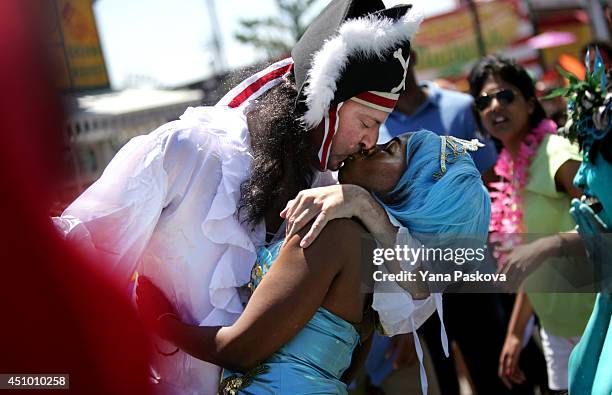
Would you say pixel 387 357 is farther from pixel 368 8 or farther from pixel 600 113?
pixel 368 8

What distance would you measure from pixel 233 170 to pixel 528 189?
5.11ft

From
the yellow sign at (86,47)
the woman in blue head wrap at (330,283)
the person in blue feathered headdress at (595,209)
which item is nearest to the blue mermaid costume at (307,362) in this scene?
the woman in blue head wrap at (330,283)

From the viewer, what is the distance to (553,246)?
261cm

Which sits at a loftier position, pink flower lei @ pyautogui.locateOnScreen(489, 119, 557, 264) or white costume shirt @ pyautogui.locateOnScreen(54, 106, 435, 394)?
white costume shirt @ pyautogui.locateOnScreen(54, 106, 435, 394)

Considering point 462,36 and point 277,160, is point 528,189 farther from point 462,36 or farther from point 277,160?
point 462,36

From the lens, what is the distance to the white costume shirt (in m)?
2.04

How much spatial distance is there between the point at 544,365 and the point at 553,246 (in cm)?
155

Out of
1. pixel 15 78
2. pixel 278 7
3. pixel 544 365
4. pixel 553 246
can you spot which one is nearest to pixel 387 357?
pixel 544 365

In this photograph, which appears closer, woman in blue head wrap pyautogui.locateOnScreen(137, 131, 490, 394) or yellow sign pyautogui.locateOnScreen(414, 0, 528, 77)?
woman in blue head wrap pyautogui.locateOnScreen(137, 131, 490, 394)

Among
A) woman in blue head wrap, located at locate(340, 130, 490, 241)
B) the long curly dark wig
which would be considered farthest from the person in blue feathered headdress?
the long curly dark wig

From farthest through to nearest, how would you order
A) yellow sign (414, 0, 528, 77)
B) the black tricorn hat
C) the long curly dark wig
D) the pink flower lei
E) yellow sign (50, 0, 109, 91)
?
yellow sign (414, 0, 528, 77)
yellow sign (50, 0, 109, 91)
the pink flower lei
the long curly dark wig
the black tricorn hat

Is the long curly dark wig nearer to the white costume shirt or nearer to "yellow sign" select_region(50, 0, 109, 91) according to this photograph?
the white costume shirt

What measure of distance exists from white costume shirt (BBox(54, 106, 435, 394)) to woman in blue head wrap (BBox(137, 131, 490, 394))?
0.10 meters

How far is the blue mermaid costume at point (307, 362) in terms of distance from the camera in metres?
1.89
